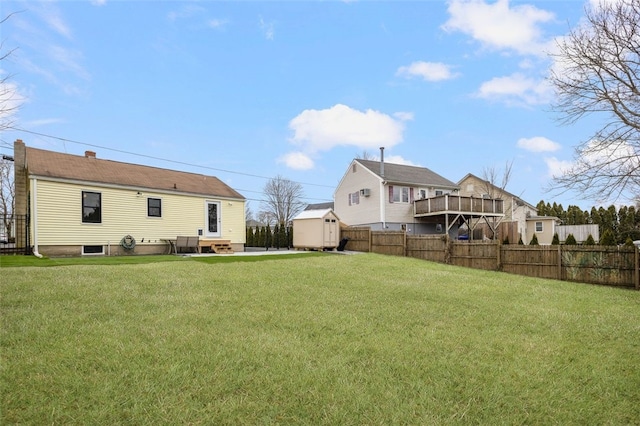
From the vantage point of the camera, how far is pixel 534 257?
13.4 m

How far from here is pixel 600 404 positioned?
3.27m

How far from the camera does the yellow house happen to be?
13461mm

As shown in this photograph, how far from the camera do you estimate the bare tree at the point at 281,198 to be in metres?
47.9

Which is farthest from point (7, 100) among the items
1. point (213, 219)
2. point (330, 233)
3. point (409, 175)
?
point (409, 175)

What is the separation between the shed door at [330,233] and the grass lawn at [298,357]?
38.8ft

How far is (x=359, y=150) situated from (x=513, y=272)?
33.4 m

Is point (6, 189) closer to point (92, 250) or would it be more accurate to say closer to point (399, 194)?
point (92, 250)

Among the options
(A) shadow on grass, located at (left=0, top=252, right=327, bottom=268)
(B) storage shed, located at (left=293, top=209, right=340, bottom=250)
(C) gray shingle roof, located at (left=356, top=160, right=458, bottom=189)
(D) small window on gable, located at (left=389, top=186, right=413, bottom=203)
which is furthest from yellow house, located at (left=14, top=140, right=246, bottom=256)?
(C) gray shingle roof, located at (left=356, top=160, right=458, bottom=189)

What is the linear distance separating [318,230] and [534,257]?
1029 cm

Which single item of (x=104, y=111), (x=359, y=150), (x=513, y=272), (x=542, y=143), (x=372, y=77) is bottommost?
(x=513, y=272)

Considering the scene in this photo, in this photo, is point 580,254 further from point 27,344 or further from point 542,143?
point 27,344

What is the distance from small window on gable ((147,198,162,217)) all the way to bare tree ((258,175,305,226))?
3107 centimetres

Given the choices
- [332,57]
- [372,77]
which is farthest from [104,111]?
[372,77]

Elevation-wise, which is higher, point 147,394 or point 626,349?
point 147,394
